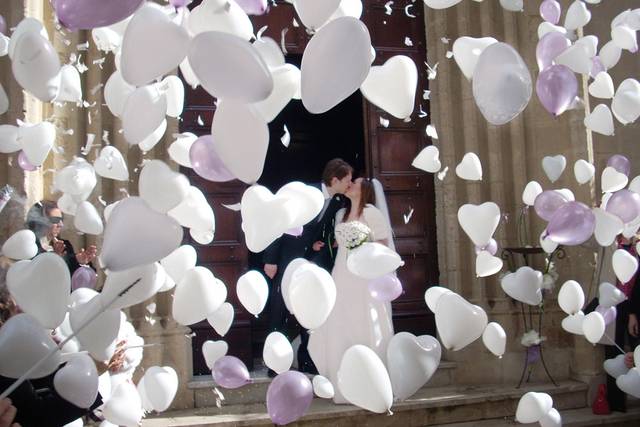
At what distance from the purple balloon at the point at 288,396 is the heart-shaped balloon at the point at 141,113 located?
1.08m

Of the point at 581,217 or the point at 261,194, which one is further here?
the point at 581,217

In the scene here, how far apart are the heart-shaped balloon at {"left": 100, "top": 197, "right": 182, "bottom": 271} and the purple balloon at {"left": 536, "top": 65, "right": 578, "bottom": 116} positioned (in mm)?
1993

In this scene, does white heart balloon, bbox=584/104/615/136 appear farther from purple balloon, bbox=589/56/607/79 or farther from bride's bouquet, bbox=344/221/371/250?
bride's bouquet, bbox=344/221/371/250

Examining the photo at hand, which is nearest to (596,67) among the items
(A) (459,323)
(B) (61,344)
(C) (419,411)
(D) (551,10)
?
(D) (551,10)

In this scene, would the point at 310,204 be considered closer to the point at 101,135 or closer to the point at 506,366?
the point at 101,135

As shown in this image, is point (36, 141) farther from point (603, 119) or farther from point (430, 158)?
point (603, 119)

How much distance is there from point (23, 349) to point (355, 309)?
3015 millimetres

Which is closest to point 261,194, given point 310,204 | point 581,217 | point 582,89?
point 310,204

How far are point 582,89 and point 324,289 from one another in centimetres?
393

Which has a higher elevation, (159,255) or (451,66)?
(451,66)

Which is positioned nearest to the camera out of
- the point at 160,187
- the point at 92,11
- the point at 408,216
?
the point at 92,11

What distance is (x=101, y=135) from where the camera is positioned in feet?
15.5

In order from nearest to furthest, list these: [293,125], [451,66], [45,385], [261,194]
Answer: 1. [45,385]
2. [261,194]
3. [451,66]
4. [293,125]

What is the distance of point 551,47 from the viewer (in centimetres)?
328
